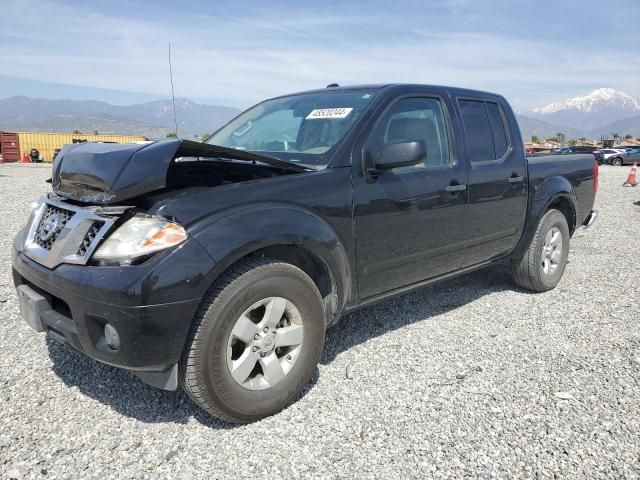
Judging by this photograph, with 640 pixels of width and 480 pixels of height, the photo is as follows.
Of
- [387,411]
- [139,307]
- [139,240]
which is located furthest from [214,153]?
[387,411]

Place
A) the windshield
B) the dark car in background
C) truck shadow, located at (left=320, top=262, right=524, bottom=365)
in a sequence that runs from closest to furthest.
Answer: the windshield → truck shadow, located at (left=320, top=262, right=524, bottom=365) → the dark car in background

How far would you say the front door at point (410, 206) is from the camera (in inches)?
115

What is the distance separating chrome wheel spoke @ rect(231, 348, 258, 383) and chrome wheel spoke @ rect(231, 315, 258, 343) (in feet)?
0.25

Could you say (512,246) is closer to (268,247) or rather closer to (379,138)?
(379,138)

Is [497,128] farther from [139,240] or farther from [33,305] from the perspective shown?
[33,305]

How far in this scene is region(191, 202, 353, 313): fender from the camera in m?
2.19

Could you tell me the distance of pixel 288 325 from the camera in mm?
2549

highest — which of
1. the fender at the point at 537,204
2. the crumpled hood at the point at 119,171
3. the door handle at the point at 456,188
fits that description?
the crumpled hood at the point at 119,171

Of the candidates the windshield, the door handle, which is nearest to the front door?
the door handle

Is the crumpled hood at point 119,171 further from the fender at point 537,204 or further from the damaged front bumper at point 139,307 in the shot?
the fender at point 537,204

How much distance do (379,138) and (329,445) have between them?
5.93 ft

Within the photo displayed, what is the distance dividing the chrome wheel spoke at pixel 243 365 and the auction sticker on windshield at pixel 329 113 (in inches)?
64.2

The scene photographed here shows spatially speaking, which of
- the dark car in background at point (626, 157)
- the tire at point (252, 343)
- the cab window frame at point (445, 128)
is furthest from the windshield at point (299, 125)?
the dark car in background at point (626, 157)

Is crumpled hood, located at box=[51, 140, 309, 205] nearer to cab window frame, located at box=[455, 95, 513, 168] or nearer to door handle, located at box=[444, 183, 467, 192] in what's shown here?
door handle, located at box=[444, 183, 467, 192]
